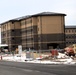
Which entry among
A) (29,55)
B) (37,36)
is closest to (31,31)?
(37,36)

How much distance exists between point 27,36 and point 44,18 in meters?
16.6

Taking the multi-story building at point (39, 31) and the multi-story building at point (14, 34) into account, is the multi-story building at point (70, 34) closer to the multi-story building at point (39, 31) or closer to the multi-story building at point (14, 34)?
the multi-story building at point (14, 34)

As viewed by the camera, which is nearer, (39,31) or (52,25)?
(52,25)

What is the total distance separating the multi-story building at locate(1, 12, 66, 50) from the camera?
120812 mm

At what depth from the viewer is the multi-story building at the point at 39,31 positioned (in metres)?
121

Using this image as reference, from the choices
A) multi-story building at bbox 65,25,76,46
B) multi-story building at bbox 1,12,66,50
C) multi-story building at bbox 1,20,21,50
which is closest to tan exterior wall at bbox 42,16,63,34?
multi-story building at bbox 1,12,66,50

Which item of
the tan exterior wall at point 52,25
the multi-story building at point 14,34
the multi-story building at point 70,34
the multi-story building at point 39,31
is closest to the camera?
the tan exterior wall at point 52,25

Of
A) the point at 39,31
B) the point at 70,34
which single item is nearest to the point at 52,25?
the point at 39,31

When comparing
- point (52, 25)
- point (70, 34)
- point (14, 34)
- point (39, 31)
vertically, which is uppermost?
point (52, 25)

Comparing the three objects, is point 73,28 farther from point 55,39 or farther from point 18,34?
point 55,39

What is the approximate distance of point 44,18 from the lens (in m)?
122

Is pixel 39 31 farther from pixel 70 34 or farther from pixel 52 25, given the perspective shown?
pixel 70 34

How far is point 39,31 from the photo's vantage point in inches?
4879

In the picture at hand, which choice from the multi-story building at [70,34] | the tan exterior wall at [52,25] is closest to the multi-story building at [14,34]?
the tan exterior wall at [52,25]
